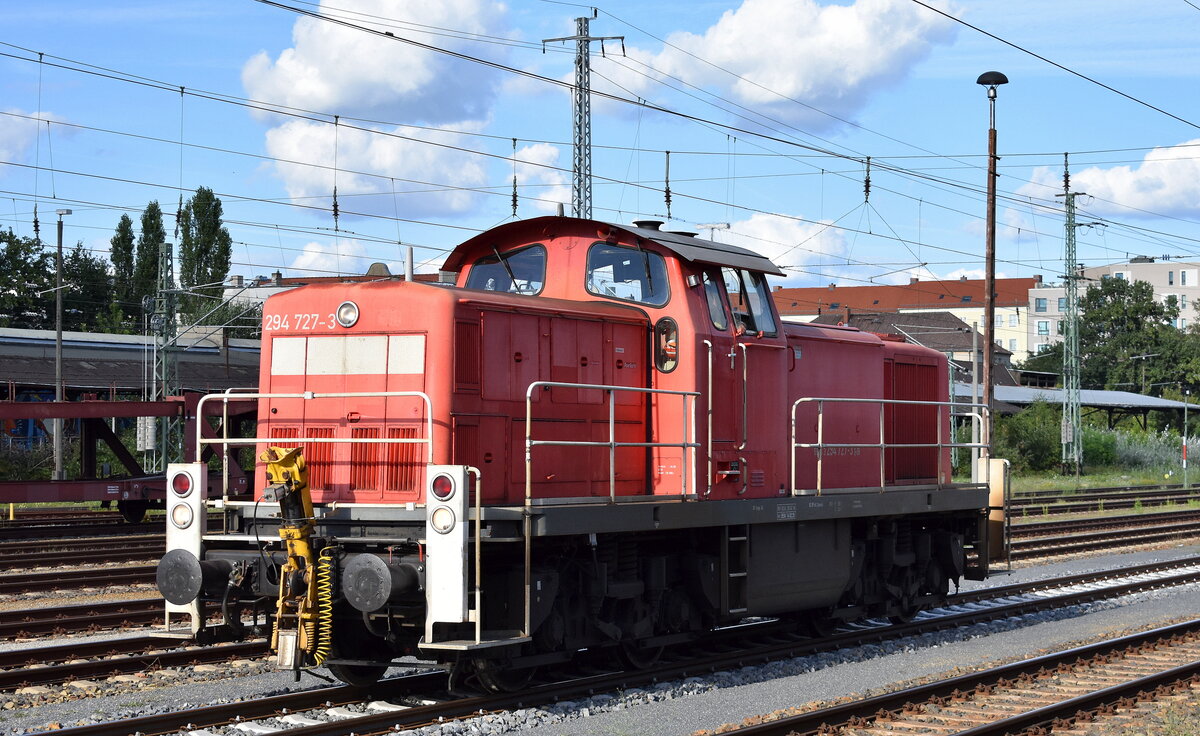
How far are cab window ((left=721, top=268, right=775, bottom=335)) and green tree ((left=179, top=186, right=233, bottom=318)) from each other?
53589 millimetres

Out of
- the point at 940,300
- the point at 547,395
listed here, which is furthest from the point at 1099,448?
the point at 940,300

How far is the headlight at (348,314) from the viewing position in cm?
891

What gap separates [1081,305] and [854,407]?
325ft

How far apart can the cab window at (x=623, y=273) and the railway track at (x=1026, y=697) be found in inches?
147

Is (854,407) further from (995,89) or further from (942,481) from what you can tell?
(995,89)

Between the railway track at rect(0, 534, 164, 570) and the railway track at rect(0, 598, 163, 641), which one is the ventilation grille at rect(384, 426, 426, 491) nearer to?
the railway track at rect(0, 598, 163, 641)

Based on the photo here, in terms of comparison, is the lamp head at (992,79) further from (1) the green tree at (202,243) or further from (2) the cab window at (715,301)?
(1) the green tree at (202,243)

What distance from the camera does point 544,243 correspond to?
10.4 m

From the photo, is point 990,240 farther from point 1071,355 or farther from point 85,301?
point 85,301

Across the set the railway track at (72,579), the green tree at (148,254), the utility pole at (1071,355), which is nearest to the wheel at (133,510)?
the railway track at (72,579)

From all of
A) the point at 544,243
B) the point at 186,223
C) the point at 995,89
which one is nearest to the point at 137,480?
the point at 544,243

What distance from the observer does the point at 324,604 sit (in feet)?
26.1

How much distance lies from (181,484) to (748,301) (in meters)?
5.07

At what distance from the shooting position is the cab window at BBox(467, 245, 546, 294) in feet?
33.9
